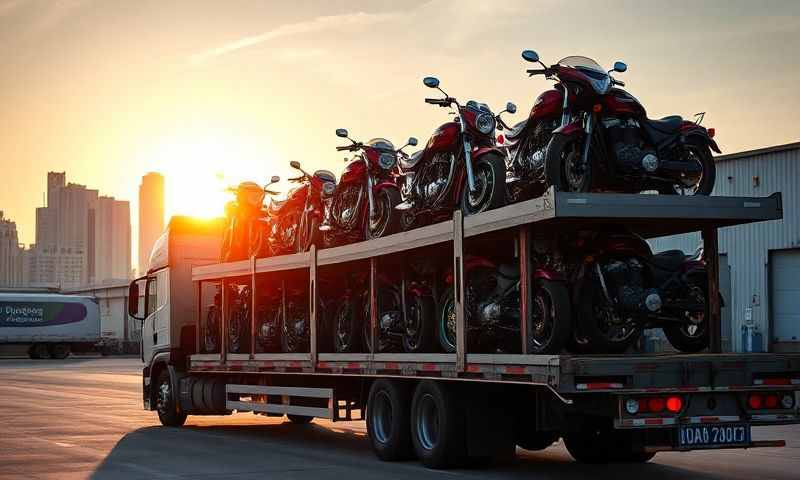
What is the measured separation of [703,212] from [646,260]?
2.39 feet

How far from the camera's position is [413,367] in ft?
40.4

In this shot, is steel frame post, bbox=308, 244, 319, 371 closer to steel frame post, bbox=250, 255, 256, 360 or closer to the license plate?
steel frame post, bbox=250, 255, 256, 360

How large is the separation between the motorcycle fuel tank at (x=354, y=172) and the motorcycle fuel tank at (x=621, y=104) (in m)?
4.51

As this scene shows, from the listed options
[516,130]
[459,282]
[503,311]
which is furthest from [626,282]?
[516,130]

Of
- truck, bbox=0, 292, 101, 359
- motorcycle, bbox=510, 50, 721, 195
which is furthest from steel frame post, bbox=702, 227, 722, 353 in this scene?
truck, bbox=0, 292, 101, 359

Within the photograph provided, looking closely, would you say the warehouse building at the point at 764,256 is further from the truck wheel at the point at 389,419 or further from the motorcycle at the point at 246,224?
the truck wheel at the point at 389,419

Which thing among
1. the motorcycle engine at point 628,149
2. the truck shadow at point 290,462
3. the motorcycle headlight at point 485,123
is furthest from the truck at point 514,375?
the motorcycle headlight at point 485,123

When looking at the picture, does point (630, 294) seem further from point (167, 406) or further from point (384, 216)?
point (167, 406)

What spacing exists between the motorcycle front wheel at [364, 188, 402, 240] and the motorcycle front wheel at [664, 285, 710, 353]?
4.02 metres

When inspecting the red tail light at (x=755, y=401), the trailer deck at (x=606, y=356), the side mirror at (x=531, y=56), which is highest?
the side mirror at (x=531, y=56)

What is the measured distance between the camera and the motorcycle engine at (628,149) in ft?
36.6

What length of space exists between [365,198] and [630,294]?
5090 millimetres

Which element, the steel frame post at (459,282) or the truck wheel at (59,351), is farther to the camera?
the truck wheel at (59,351)

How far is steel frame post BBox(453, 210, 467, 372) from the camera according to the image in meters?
11.5
